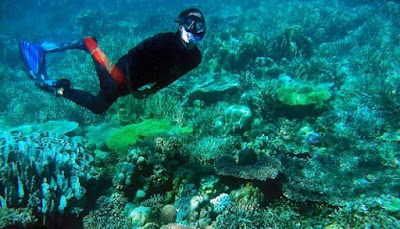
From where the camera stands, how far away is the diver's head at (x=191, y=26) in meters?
3.20

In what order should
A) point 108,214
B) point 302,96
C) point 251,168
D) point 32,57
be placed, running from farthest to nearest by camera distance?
1. point 302,96
2. point 32,57
3. point 251,168
4. point 108,214

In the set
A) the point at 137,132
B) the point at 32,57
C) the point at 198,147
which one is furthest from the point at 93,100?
the point at 198,147

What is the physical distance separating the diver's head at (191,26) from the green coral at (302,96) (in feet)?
14.7

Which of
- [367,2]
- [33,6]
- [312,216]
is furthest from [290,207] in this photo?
[33,6]

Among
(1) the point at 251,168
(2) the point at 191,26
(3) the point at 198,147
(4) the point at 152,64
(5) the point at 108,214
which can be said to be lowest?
(5) the point at 108,214

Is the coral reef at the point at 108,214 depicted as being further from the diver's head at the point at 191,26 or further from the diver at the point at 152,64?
the diver's head at the point at 191,26

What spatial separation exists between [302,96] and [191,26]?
16.0 ft

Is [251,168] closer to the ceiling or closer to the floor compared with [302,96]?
closer to the floor

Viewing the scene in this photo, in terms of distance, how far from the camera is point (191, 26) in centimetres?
318

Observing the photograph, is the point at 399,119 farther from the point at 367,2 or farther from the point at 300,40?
the point at 367,2

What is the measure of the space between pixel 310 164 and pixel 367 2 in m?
21.8

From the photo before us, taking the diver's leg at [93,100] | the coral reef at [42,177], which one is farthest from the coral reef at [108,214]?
the diver's leg at [93,100]

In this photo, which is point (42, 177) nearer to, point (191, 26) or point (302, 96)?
point (191, 26)

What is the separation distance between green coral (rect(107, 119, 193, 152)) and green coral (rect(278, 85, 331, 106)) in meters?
2.83
